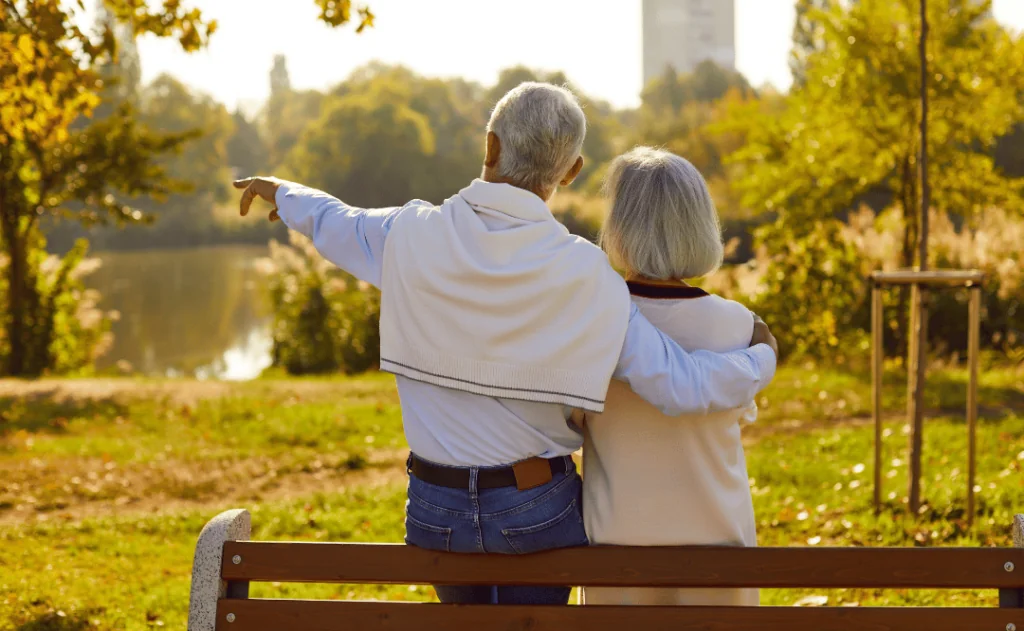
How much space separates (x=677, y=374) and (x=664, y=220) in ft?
1.19

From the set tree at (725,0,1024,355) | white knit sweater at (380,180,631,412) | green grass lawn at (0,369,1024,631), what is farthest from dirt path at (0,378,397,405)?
white knit sweater at (380,180,631,412)

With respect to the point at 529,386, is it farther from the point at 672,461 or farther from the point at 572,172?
the point at 572,172

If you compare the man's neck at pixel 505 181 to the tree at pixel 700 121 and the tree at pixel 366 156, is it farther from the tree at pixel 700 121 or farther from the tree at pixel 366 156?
the tree at pixel 366 156

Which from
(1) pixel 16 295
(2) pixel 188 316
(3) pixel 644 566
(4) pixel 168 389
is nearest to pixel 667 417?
(3) pixel 644 566

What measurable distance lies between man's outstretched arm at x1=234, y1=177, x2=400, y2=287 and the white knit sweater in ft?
0.41

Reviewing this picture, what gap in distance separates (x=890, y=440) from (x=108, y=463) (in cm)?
560

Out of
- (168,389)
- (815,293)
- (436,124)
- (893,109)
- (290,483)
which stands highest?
(436,124)

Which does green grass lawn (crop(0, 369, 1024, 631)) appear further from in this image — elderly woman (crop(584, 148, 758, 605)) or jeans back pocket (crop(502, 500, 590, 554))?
jeans back pocket (crop(502, 500, 590, 554))

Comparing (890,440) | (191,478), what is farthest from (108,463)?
(890,440)

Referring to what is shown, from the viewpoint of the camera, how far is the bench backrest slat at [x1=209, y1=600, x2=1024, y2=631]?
80.0 inches

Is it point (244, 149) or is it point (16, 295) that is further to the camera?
point (244, 149)

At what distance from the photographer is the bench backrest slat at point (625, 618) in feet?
6.66

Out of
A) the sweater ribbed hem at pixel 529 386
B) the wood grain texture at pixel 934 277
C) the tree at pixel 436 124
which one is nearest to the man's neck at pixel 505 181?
the sweater ribbed hem at pixel 529 386

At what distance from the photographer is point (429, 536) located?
85.3 inches
